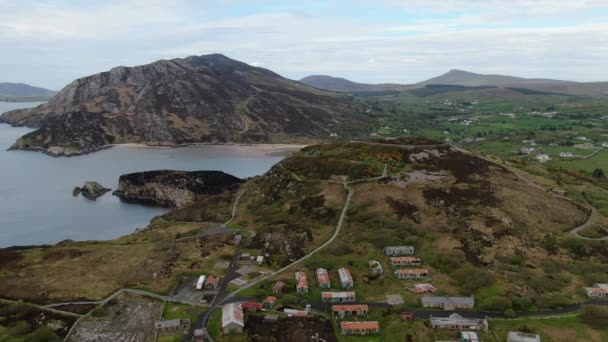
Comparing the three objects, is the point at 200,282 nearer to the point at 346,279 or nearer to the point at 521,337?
the point at 346,279

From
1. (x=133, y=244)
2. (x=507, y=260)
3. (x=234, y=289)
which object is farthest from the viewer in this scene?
(x=133, y=244)

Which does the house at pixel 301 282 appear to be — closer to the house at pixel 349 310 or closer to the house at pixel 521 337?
the house at pixel 349 310

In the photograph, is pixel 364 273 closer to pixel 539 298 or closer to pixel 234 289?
pixel 234 289

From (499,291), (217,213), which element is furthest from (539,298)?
(217,213)

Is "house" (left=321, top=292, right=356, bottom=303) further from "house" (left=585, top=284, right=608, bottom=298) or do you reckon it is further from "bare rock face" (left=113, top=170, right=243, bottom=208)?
"bare rock face" (left=113, top=170, right=243, bottom=208)

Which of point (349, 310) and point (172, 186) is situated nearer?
point (349, 310)

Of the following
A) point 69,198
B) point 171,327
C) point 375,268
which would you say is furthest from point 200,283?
point 69,198
